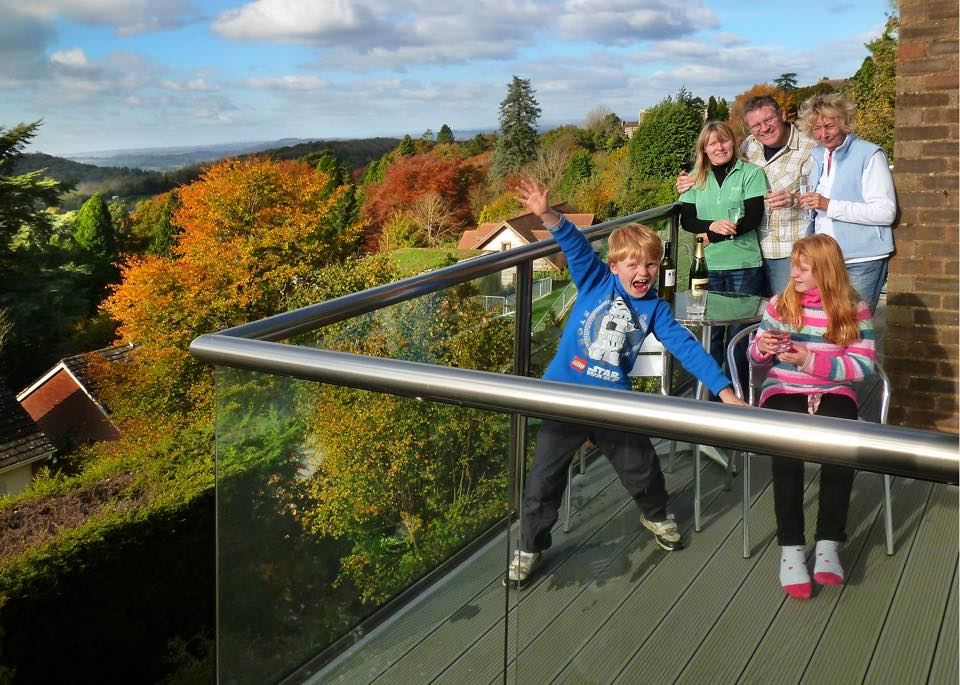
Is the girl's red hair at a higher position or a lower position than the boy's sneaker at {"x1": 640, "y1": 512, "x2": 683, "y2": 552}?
higher

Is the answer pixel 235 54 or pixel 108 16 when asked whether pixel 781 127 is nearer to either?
pixel 235 54

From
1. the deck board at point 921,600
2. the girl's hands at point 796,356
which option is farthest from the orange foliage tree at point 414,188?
the deck board at point 921,600

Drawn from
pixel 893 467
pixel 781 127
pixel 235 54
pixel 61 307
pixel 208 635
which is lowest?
pixel 208 635

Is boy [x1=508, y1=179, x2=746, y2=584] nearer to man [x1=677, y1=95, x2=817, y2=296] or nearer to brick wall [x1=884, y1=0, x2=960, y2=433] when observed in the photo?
man [x1=677, y1=95, x2=817, y2=296]

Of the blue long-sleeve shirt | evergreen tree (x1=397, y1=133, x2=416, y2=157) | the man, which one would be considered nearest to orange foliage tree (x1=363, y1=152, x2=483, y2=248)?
evergreen tree (x1=397, y1=133, x2=416, y2=157)

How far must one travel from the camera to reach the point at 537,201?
124 inches

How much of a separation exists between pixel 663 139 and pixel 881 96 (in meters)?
13.0

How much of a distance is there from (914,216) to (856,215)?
58 centimetres

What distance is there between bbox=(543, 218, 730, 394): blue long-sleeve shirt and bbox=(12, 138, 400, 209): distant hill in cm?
4242

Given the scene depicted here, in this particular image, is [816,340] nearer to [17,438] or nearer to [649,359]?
[649,359]

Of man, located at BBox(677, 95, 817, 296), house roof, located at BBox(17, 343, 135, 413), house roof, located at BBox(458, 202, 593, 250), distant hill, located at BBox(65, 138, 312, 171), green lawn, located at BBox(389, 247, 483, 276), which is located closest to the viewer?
man, located at BBox(677, 95, 817, 296)

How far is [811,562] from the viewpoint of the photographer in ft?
3.96

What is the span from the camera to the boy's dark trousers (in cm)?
126

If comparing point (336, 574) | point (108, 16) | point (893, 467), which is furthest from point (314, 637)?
point (108, 16)
